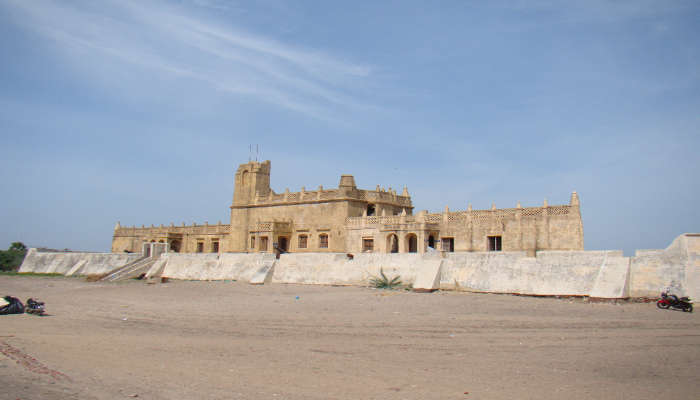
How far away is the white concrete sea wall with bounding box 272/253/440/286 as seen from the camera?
20766 mm

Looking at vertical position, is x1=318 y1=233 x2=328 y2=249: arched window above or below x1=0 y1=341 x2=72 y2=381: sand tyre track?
above

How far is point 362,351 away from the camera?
10.1m

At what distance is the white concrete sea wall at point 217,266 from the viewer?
26.2 m

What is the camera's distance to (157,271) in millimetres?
31391

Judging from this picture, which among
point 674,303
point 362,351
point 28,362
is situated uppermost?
point 674,303

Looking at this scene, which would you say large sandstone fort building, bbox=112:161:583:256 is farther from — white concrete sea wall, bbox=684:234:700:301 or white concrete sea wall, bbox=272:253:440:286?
white concrete sea wall, bbox=272:253:440:286

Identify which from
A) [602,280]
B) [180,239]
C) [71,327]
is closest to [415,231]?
[602,280]

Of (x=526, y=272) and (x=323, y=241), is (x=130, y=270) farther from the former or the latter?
(x=526, y=272)

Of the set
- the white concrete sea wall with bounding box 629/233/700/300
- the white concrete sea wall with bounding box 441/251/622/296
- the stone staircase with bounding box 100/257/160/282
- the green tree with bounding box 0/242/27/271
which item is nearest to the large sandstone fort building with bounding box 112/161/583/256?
the white concrete sea wall with bounding box 441/251/622/296

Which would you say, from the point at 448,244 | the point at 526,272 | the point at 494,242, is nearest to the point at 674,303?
the point at 526,272

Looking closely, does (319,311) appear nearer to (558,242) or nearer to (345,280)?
(345,280)

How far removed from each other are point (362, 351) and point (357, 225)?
71.7 feet

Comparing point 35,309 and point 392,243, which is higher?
point 392,243

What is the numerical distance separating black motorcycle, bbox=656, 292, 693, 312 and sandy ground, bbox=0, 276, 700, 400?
54 centimetres
